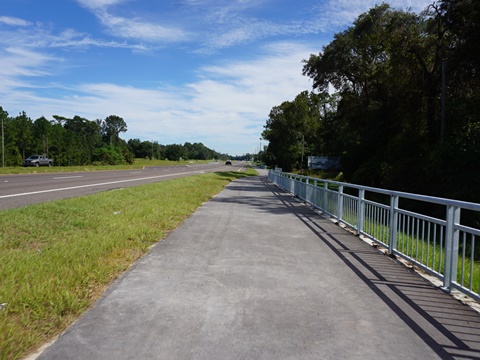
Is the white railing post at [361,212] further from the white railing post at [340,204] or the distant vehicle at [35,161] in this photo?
the distant vehicle at [35,161]

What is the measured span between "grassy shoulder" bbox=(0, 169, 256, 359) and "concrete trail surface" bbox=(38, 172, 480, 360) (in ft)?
0.80

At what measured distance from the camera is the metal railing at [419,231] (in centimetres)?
448

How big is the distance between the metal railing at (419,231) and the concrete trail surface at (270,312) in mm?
308

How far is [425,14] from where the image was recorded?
20938 millimetres

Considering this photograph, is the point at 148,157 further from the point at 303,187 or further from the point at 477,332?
the point at 477,332

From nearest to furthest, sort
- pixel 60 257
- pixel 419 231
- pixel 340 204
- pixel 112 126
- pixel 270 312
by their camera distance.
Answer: pixel 270 312 < pixel 60 257 < pixel 419 231 < pixel 340 204 < pixel 112 126

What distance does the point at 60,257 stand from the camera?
5258 millimetres

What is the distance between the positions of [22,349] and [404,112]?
79.0 feet

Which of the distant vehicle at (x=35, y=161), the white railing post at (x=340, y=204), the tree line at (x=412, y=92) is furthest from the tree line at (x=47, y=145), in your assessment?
the white railing post at (x=340, y=204)

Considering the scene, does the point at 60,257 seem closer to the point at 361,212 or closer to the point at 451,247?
the point at 451,247

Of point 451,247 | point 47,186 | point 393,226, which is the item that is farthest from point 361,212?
point 47,186

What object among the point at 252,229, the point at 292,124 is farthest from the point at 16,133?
the point at 252,229

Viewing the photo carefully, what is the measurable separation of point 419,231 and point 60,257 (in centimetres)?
609

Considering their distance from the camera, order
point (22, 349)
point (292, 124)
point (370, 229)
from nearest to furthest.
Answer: point (22, 349) < point (370, 229) < point (292, 124)
